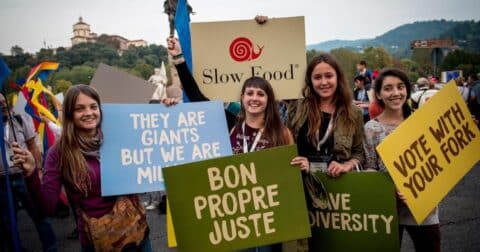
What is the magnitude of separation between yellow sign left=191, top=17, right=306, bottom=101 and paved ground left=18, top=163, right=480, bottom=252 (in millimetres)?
2194

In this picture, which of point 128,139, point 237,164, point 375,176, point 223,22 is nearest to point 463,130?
point 375,176

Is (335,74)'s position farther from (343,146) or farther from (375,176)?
(375,176)

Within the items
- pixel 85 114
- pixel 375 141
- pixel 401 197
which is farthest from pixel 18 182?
pixel 401 197

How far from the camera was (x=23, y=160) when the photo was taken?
179 cm

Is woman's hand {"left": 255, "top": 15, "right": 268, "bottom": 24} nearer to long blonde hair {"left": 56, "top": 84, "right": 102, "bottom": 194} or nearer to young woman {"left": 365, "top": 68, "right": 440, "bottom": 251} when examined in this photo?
young woman {"left": 365, "top": 68, "right": 440, "bottom": 251}

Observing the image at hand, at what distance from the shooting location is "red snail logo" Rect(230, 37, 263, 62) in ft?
9.64

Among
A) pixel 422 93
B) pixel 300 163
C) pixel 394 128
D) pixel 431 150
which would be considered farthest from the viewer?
pixel 422 93

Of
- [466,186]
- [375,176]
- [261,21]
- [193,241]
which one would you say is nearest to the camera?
[193,241]

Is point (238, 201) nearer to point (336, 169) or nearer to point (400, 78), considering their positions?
point (336, 169)

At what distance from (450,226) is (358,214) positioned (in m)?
2.74

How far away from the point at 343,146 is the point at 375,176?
26cm

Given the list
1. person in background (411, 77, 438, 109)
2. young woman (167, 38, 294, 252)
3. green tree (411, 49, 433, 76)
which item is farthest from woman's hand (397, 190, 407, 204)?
green tree (411, 49, 433, 76)

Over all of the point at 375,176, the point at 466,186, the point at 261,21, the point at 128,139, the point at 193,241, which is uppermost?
the point at 261,21

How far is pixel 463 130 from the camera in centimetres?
245
